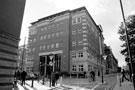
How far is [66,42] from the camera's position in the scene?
3781cm

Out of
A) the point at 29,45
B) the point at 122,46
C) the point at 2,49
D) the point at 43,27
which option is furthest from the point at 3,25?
the point at 29,45

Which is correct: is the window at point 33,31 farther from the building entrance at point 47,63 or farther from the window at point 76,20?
the window at point 76,20

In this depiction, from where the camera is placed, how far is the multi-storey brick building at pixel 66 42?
3534 centimetres

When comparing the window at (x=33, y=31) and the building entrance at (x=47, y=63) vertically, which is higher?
the window at (x=33, y=31)

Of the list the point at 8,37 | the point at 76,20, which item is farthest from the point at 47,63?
the point at 8,37

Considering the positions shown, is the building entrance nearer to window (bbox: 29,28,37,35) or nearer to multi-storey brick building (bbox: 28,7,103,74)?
multi-storey brick building (bbox: 28,7,103,74)

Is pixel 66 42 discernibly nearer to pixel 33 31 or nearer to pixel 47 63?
pixel 47 63

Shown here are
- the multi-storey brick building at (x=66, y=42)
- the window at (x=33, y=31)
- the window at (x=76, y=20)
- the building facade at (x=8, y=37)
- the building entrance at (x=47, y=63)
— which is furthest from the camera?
the window at (x=33, y=31)

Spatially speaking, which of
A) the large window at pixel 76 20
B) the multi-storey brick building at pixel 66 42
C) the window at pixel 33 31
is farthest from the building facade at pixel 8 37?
the window at pixel 33 31

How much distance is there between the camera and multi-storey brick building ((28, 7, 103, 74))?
35.3m

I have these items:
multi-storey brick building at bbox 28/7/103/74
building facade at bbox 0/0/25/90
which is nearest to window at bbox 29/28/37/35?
multi-storey brick building at bbox 28/7/103/74

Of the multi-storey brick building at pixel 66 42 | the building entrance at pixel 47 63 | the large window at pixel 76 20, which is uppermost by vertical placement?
the large window at pixel 76 20

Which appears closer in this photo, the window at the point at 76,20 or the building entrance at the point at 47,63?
the building entrance at the point at 47,63

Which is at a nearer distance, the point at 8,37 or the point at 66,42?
the point at 8,37
